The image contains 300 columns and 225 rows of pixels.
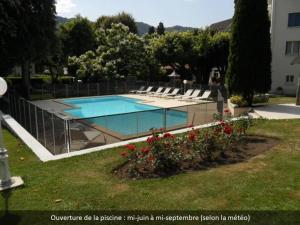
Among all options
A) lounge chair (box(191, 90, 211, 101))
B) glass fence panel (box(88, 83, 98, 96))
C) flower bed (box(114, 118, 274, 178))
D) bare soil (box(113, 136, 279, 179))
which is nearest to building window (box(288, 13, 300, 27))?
lounge chair (box(191, 90, 211, 101))

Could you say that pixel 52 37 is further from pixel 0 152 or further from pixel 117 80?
pixel 0 152

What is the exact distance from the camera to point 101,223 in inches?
174

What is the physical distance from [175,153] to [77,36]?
34.0 metres

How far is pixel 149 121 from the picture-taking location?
420 inches

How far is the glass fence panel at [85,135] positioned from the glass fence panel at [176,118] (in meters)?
2.99

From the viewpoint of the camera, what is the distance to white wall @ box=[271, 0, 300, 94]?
25609 millimetres

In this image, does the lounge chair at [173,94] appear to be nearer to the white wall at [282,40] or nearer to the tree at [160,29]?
the white wall at [282,40]

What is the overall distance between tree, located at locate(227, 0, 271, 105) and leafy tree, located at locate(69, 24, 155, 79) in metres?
15.2

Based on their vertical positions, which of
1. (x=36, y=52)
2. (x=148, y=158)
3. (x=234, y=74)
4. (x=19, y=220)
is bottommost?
(x=19, y=220)

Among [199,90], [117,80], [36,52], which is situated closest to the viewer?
[36,52]

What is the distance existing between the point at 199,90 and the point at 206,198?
18881 millimetres

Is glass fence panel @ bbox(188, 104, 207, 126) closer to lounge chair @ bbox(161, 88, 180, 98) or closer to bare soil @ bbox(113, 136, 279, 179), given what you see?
bare soil @ bbox(113, 136, 279, 179)

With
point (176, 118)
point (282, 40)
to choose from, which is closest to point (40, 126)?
point (176, 118)

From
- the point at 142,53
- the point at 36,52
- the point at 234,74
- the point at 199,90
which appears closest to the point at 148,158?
the point at 234,74
